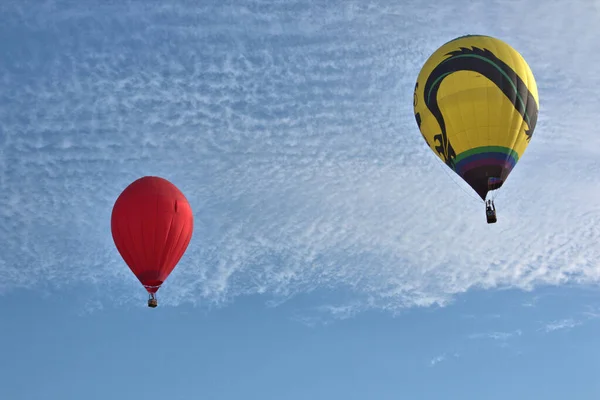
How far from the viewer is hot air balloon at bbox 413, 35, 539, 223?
48656 mm

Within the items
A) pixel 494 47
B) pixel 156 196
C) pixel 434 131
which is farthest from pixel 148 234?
pixel 494 47

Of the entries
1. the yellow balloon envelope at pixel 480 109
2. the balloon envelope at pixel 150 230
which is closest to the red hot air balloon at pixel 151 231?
the balloon envelope at pixel 150 230

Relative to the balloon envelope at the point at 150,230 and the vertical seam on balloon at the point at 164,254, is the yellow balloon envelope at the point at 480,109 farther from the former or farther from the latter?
the vertical seam on balloon at the point at 164,254

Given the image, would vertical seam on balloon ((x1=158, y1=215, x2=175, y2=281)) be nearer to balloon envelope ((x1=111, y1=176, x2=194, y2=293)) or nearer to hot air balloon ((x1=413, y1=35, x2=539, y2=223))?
balloon envelope ((x1=111, y1=176, x2=194, y2=293))

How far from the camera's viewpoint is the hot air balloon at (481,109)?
48656 mm

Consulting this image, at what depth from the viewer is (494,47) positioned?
165 feet

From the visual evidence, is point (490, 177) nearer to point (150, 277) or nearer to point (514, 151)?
point (514, 151)

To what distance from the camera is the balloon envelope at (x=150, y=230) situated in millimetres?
48344

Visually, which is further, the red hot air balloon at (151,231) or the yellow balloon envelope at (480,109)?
the yellow balloon envelope at (480,109)

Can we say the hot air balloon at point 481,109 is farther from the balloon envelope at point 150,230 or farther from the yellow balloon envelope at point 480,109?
the balloon envelope at point 150,230

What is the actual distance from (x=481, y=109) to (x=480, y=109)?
0.16 feet

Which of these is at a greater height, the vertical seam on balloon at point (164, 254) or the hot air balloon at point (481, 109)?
the hot air balloon at point (481, 109)

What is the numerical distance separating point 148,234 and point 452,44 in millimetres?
15579

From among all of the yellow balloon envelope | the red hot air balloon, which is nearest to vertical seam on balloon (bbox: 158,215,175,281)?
the red hot air balloon
